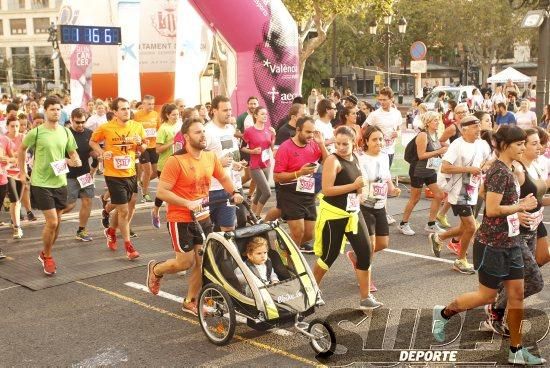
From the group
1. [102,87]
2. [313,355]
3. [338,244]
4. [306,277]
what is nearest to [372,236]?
[338,244]

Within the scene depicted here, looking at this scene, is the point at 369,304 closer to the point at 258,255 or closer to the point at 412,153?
the point at 258,255

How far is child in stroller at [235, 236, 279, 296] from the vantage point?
520 centimetres

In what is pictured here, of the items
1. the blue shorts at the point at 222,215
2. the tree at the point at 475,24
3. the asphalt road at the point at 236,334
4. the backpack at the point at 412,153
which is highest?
the tree at the point at 475,24

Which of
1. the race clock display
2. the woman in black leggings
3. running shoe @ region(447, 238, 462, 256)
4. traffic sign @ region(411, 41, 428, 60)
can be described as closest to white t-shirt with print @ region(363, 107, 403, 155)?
running shoe @ region(447, 238, 462, 256)

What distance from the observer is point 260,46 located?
11.4m

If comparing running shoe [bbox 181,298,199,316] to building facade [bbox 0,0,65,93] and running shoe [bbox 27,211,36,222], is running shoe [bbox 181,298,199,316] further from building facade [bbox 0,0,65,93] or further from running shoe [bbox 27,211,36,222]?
building facade [bbox 0,0,65,93]

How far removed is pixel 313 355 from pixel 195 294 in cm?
143

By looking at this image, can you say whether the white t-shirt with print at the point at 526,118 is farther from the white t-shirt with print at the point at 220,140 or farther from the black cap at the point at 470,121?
the white t-shirt with print at the point at 220,140

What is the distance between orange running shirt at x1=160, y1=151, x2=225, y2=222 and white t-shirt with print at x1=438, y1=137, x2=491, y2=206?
2746 millimetres

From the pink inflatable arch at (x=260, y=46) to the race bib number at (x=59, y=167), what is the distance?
4.87 m

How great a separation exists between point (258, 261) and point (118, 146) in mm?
3324

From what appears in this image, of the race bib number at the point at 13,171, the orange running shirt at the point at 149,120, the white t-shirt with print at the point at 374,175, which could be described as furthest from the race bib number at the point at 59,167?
the orange running shirt at the point at 149,120

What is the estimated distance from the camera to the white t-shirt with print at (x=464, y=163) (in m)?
7.02

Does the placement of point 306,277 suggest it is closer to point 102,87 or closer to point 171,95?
point 171,95
